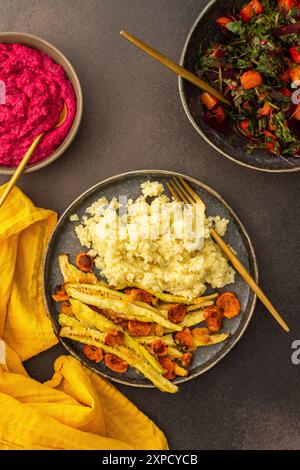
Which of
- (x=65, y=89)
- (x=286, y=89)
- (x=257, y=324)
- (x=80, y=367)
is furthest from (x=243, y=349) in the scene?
(x=65, y=89)

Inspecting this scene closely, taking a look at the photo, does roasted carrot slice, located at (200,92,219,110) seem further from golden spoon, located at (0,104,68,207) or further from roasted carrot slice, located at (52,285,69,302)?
roasted carrot slice, located at (52,285,69,302)

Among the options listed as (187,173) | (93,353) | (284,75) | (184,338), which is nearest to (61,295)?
(93,353)

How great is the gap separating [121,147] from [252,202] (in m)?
0.81

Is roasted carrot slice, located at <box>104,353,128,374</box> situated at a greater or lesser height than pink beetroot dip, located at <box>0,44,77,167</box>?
lesser

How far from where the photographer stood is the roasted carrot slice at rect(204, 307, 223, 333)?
9.68ft

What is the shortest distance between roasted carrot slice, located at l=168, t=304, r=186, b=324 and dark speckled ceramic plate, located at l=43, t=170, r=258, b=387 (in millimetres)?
231

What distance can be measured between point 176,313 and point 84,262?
0.57 meters

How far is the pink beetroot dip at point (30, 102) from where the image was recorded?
287 centimetres

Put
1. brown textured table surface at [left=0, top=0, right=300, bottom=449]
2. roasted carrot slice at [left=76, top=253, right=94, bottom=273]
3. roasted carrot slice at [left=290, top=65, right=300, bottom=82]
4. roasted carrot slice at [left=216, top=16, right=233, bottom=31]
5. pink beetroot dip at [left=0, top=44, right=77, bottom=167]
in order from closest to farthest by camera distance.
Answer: roasted carrot slice at [left=290, top=65, right=300, bottom=82], roasted carrot slice at [left=216, top=16, right=233, bottom=31], pink beetroot dip at [left=0, top=44, right=77, bottom=167], roasted carrot slice at [left=76, top=253, right=94, bottom=273], brown textured table surface at [left=0, top=0, right=300, bottom=449]

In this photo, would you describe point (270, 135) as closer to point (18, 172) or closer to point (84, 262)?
point (84, 262)

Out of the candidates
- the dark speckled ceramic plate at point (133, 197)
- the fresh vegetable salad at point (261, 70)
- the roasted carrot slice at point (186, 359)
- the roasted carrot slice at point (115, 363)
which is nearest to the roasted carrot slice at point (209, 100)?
the fresh vegetable salad at point (261, 70)

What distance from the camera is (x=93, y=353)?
9.78ft

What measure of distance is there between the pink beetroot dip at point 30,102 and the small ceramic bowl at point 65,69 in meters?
0.02

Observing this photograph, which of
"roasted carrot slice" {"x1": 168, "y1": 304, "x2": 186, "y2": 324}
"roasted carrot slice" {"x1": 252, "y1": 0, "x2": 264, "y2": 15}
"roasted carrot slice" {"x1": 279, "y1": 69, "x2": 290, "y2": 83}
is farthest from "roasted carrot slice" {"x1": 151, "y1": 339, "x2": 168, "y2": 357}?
"roasted carrot slice" {"x1": 252, "y1": 0, "x2": 264, "y2": 15}
